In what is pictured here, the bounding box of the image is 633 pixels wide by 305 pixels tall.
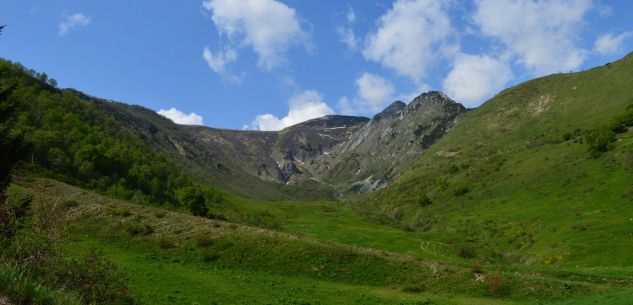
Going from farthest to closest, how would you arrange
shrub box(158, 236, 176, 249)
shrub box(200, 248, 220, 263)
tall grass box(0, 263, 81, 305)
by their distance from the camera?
shrub box(158, 236, 176, 249), shrub box(200, 248, 220, 263), tall grass box(0, 263, 81, 305)

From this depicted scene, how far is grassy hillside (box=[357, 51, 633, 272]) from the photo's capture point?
72625 mm

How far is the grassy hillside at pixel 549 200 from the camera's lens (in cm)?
7262

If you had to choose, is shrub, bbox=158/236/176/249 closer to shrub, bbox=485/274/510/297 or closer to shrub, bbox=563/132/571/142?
shrub, bbox=485/274/510/297

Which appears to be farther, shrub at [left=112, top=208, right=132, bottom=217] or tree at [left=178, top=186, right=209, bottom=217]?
tree at [left=178, top=186, right=209, bottom=217]

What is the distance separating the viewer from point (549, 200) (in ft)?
345

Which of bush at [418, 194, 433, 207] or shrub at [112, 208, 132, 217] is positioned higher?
bush at [418, 194, 433, 207]

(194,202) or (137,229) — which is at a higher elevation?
(194,202)

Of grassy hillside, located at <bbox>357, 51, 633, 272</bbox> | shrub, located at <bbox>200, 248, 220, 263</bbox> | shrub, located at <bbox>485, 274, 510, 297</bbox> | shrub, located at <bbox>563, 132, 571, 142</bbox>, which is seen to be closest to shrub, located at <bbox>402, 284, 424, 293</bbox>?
shrub, located at <bbox>485, 274, 510, 297</bbox>

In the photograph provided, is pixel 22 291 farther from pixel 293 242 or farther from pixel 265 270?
pixel 293 242

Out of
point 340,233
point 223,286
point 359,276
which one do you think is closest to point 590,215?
point 340,233

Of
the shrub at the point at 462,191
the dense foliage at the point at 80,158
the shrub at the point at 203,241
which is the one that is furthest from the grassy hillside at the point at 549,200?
the dense foliage at the point at 80,158

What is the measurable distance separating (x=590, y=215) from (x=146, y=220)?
7575 cm

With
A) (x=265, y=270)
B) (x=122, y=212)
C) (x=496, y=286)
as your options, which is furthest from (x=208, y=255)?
(x=496, y=286)

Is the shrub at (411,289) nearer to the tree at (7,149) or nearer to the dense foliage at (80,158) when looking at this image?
the tree at (7,149)
